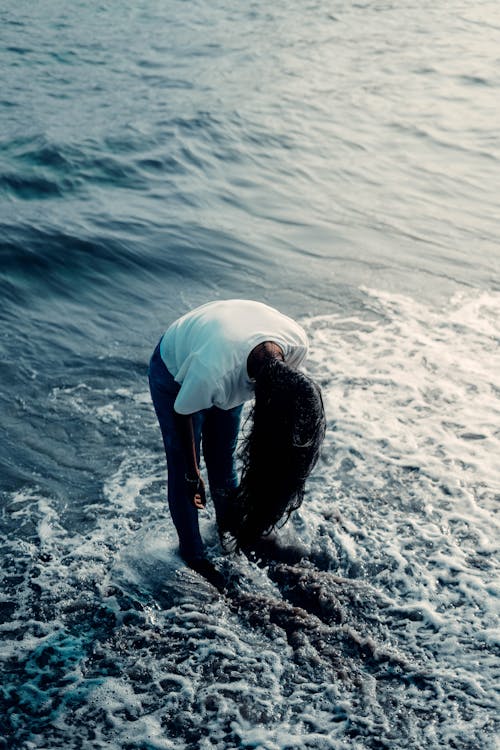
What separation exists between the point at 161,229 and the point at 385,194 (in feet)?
10.6

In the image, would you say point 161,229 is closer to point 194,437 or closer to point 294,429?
point 194,437

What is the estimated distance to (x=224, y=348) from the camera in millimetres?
3143

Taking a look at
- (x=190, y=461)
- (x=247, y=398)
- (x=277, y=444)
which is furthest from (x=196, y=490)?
(x=277, y=444)

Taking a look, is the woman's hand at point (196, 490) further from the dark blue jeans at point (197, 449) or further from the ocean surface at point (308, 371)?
the ocean surface at point (308, 371)

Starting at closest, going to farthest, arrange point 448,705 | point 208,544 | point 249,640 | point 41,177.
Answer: point 448,705
point 249,640
point 208,544
point 41,177

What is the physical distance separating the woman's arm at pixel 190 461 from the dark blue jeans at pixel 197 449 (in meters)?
0.08

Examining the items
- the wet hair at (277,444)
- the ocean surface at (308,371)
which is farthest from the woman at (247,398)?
the ocean surface at (308,371)

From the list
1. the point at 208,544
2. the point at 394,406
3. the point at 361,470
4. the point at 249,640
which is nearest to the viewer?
the point at 249,640

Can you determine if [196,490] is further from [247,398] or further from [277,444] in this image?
[277,444]

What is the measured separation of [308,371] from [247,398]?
10.0 feet

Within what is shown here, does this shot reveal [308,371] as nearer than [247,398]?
No

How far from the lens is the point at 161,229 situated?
895 cm

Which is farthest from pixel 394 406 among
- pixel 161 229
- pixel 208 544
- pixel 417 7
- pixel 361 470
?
pixel 417 7

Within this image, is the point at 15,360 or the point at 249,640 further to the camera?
the point at 15,360
